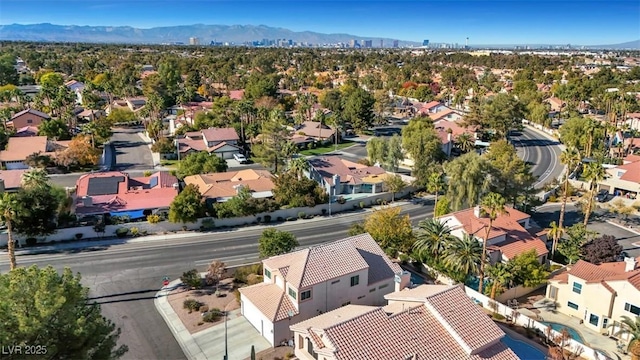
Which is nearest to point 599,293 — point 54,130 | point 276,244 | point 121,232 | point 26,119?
point 276,244

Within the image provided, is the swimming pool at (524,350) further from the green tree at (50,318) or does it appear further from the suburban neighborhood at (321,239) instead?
the green tree at (50,318)

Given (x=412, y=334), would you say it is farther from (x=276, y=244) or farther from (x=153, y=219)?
(x=153, y=219)

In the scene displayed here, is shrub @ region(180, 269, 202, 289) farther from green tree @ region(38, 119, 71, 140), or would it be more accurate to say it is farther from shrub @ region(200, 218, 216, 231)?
green tree @ region(38, 119, 71, 140)

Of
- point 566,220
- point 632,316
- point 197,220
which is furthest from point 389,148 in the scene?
point 632,316

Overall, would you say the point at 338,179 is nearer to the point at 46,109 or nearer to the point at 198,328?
the point at 198,328

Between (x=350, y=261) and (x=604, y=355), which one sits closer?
(x=604, y=355)

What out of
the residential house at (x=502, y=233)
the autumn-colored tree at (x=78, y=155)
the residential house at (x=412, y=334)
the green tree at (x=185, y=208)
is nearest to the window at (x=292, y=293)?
the residential house at (x=412, y=334)
